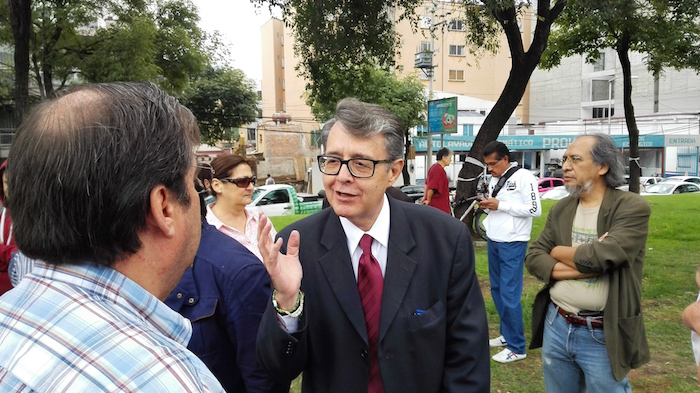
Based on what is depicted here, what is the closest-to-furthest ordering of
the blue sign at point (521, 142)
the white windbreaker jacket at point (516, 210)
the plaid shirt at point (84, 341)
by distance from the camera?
the plaid shirt at point (84, 341), the white windbreaker jacket at point (516, 210), the blue sign at point (521, 142)

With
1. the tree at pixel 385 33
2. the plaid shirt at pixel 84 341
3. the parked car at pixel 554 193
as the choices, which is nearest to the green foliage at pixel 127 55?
the tree at pixel 385 33

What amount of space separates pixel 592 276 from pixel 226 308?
189cm

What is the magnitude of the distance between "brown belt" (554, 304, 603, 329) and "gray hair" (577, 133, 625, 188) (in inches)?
28.9

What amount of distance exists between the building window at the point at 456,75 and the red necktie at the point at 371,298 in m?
46.1

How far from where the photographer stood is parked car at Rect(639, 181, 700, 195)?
2362 centimetres

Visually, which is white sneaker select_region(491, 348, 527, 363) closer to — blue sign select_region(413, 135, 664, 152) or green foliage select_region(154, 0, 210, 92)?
green foliage select_region(154, 0, 210, 92)

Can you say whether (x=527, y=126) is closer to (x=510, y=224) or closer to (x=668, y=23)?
(x=668, y=23)

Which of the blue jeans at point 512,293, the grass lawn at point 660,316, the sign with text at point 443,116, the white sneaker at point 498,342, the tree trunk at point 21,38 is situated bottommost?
the grass lawn at point 660,316

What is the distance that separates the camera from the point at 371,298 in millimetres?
1983

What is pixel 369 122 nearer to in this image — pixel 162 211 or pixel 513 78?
pixel 162 211

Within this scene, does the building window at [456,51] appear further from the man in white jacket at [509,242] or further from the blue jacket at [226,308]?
the blue jacket at [226,308]

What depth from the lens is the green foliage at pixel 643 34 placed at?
35.3 feet

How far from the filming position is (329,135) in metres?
2.22

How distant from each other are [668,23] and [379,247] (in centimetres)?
1326
